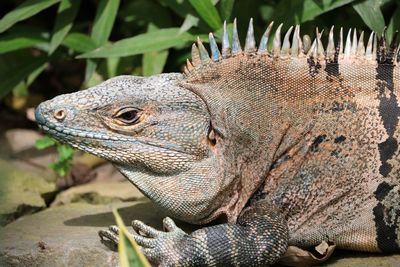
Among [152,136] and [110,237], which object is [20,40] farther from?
[110,237]

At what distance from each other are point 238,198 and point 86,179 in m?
2.89

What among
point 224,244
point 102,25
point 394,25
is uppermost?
point 102,25

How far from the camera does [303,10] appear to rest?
6555 mm

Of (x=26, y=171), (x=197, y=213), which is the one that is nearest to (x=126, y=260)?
(x=197, y=213)

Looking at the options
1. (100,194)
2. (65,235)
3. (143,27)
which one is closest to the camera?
(65,235)

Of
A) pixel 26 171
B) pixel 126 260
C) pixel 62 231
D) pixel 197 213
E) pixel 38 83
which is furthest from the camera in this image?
pixel 38 83

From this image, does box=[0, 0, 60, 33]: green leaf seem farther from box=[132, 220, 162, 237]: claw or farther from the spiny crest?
box=[132, 220, 162, 237]: claw

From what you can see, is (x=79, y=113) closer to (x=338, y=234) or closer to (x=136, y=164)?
(x=136, y=164)

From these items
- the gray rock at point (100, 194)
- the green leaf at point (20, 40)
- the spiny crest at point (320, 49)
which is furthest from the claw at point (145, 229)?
the green leaf at point (20, 40)

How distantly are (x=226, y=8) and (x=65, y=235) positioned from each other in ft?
8.00

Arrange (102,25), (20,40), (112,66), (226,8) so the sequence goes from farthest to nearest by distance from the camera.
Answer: (20,40) → (112,66) → (102,25) → (226,8)

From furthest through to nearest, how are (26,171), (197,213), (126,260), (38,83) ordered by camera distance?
(38,83), (26,171), (197,213), (126,260)

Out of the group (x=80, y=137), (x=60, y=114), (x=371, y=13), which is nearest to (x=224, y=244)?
(x=80, y=137)

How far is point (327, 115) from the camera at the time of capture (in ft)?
17.1
